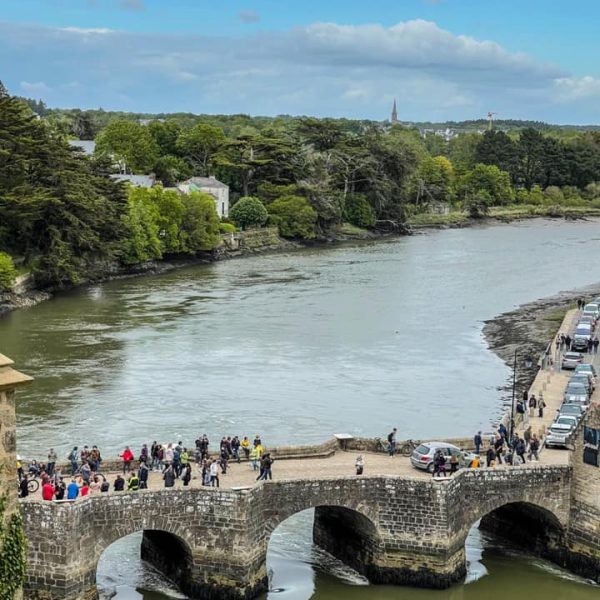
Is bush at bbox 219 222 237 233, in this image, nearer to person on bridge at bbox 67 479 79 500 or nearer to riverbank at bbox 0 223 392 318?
riverbank at bbox 0 223 392 318

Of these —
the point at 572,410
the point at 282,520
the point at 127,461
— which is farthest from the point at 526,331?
the point at 282,520

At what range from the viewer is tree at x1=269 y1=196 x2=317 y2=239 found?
436 feet

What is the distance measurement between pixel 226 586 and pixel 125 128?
12132cm

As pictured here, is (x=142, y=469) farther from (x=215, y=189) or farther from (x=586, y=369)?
(x=215, y=189)

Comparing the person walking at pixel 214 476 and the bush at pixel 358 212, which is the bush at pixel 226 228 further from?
the person walking at pixel 214 476

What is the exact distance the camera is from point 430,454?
33625 mm

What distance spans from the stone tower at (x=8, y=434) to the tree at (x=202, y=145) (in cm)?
12920

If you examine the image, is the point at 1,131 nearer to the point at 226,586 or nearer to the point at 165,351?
the point at 165,351

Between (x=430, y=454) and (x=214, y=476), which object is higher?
(x=430, y=454)

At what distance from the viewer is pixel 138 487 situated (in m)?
30.8

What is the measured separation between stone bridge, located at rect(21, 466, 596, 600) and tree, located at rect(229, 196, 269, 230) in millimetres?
96792

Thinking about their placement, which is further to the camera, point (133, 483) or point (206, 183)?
point (206, 183)

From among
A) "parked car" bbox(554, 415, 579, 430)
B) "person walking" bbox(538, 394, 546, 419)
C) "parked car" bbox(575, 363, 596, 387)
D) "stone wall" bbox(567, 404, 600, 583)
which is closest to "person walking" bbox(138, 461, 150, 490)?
"stone wall" bbox(567, 404, 600, 583)

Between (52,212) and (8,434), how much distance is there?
72.6m
